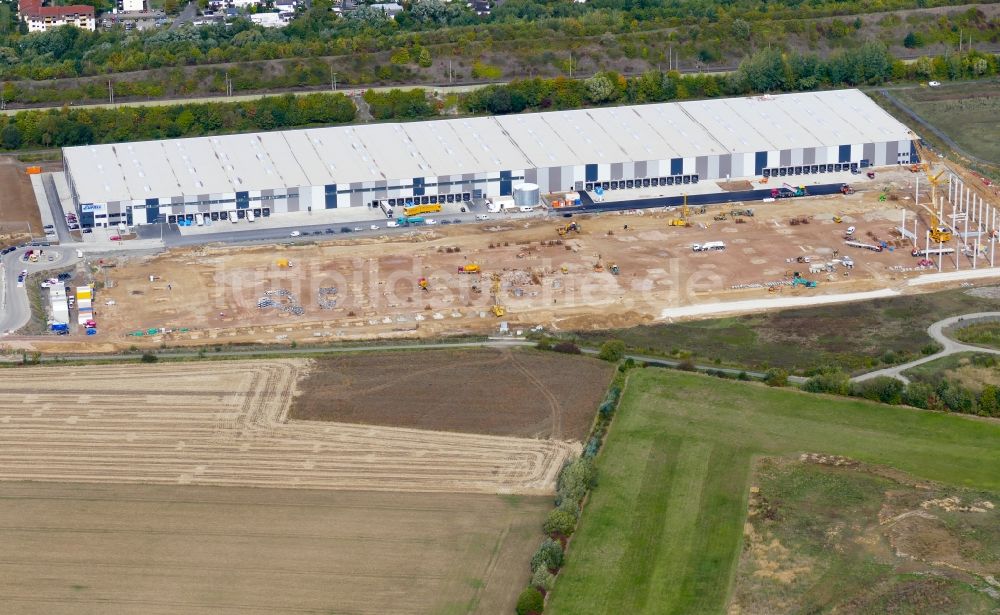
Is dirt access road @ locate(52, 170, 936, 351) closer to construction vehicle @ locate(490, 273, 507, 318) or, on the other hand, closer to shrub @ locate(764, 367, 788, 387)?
construction vehicle @ locate(490, 273, 507, 318)

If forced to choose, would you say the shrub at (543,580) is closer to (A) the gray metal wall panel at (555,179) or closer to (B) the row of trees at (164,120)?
(A) the gray metal wall panel at (555,179)

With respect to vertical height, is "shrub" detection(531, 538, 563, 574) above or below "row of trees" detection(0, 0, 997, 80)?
below

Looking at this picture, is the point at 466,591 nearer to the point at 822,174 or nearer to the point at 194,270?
the point at 194,270

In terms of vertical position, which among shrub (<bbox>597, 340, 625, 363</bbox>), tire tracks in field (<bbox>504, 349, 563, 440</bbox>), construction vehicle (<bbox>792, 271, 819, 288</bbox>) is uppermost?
construction vehicle (<bbox>792, 271, 819, 288</bbox>)

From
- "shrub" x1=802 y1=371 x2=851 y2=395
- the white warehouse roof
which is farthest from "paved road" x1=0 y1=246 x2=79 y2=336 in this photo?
"shrub" x1=802 y1=371 x2=851 y2=395

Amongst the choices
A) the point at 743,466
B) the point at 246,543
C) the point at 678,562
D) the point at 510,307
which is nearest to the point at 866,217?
the point at 510,307

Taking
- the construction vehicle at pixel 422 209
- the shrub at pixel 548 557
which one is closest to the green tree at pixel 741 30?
the construction vehicle at pixel 422 209
